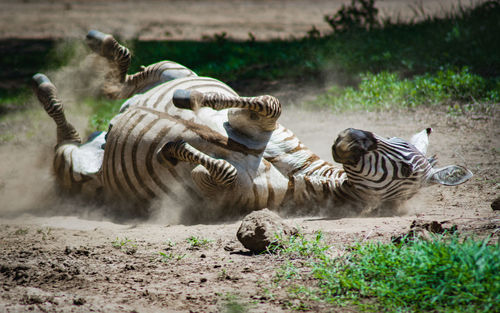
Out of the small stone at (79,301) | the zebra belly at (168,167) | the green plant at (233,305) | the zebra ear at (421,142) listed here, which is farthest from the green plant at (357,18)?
the small stone at (79,301)

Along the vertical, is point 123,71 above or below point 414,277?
above

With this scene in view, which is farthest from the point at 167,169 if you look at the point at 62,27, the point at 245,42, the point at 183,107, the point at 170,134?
the point at 62,27

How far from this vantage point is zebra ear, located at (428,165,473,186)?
347 cm

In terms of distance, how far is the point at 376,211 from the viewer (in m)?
3.88

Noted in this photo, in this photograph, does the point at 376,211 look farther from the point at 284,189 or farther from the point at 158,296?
the point at 158,296

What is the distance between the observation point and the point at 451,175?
3.53 metres

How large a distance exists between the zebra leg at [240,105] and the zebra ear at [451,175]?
134 cm

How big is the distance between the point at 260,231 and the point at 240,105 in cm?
121

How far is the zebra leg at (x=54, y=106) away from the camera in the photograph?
16.5 feet

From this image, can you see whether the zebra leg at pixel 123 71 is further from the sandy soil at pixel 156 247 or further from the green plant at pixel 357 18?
the green plant at pixel 357 18

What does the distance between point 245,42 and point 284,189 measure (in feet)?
23.2

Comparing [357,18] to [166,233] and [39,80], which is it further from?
[166,233]

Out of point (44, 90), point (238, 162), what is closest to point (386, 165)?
point (238, 162)

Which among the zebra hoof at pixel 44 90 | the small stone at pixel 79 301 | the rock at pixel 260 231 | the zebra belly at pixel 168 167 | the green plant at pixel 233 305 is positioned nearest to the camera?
the green plant at pixel 233 305
